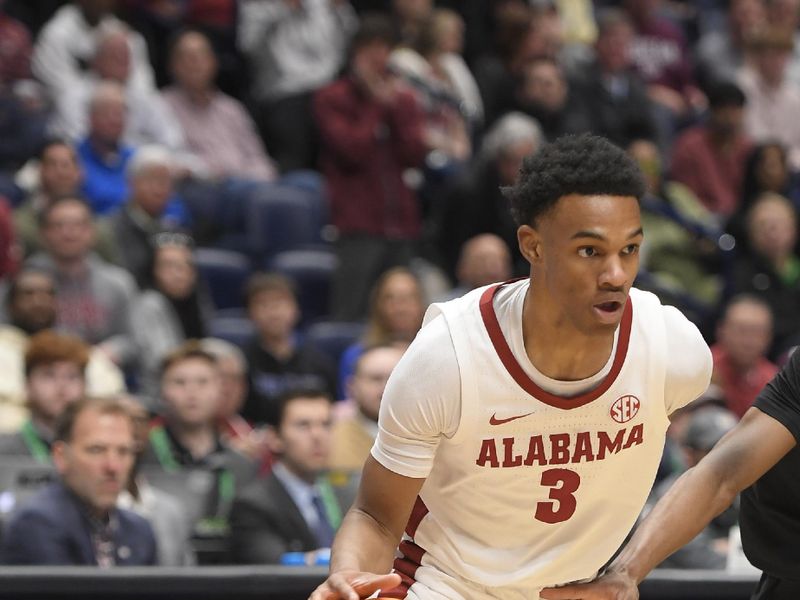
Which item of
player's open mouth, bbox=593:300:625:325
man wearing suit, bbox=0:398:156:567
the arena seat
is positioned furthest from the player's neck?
the arena seat

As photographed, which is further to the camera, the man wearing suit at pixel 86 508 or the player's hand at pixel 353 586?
the man wearing suit at pixel 86 508

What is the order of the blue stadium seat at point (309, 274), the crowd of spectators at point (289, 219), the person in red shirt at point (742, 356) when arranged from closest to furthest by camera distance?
the crowd of spectators at point (289, 219), the person in red shirt at point (742, 356), the blue stadium seat at point (309, 274)

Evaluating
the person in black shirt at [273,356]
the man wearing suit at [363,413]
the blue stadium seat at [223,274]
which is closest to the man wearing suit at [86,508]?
the man wearing suit at [363,413]

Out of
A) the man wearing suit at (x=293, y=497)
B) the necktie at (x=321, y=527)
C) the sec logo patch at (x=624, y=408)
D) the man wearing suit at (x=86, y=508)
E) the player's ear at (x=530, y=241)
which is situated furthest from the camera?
the necktie at (x=321, y=527)

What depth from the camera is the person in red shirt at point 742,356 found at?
802cm

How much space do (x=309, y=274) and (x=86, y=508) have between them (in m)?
3.72

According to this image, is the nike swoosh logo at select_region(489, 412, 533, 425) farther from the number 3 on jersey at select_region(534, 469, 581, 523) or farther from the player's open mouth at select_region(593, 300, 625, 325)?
the player's open mouth at select_region(593, 300, 625, 325)

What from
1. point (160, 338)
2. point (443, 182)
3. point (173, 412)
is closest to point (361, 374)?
point (173, 412)

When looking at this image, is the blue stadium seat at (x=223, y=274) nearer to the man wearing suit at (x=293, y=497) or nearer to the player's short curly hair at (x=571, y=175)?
the man wearing suit at (x=293, y=497)

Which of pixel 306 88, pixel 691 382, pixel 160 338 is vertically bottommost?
pixel 160 338

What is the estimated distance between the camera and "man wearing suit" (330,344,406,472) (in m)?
6.68

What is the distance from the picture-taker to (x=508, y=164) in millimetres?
8703

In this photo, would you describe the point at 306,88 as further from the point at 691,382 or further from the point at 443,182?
the point at 691,382

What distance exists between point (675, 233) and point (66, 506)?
17.7 feet
